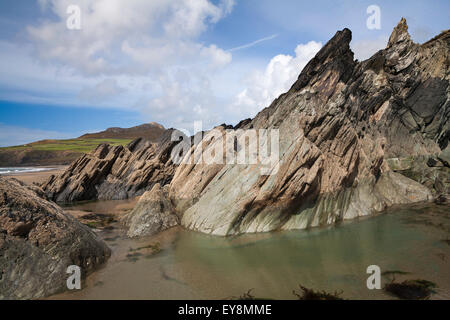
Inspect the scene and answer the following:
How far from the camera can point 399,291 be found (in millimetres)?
8711

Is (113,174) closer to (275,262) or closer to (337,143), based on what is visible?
(337,143)

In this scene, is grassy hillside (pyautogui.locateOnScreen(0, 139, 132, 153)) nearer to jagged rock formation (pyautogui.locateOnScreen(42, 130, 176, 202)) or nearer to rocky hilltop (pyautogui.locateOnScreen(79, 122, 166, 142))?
rocky hilltop (pyautogui.locateOnScreen(79, 122, 166, 142))

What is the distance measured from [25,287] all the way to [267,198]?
1244 centimetres

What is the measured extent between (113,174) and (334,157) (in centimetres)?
3071

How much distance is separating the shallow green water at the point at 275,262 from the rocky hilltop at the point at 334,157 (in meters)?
1.89

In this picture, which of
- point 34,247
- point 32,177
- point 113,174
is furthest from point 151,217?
point 32,177

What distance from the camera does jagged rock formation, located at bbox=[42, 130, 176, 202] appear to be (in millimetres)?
33531

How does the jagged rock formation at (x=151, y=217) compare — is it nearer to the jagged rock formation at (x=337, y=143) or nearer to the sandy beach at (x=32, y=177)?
the jagged rock formation at (x=337, y=143)

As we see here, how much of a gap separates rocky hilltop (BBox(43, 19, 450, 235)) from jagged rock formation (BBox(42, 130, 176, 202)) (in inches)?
7.2

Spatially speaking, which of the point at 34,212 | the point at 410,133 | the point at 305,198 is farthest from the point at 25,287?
the point at 410,133

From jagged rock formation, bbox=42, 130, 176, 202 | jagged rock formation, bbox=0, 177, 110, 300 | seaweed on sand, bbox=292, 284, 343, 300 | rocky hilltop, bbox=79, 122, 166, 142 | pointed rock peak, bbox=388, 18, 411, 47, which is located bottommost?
seaweed on sand, bbox=292, 284, 343, 300

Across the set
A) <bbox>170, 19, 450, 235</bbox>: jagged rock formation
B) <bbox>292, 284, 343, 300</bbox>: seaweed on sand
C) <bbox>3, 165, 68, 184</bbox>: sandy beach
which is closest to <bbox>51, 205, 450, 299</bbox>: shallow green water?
<bbox>292, 284, 343, 300</bbox>: seaweed on sand

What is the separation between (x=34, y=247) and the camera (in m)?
10.0
